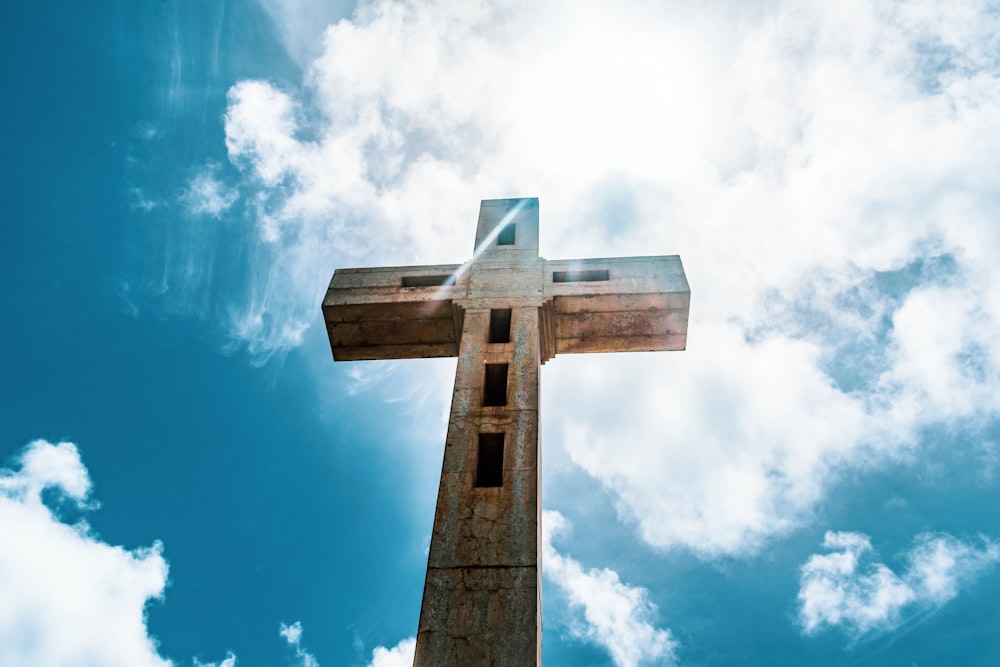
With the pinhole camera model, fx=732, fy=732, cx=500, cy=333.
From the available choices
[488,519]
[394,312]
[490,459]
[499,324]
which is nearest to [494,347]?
[499,324]

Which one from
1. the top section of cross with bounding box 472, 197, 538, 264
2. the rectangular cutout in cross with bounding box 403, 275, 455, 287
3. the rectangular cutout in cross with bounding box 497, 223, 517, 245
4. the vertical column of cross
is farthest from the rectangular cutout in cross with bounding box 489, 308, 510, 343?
the rectangular cutout in cross with bounding box 497, 223, 517, 245

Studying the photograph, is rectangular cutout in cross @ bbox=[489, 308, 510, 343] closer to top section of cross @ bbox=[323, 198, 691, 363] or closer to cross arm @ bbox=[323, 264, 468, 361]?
top section of cross @ bbox=[323, 198, 691, 363]

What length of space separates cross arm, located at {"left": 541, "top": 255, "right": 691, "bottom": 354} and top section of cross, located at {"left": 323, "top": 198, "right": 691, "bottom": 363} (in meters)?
0.02

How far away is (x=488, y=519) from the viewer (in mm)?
8242

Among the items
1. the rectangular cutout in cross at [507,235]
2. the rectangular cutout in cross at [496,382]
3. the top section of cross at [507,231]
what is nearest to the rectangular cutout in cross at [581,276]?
the top section of cross at [507,231]

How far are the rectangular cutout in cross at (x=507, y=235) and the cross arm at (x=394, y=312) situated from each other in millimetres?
1128

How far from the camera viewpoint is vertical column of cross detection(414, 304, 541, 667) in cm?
717

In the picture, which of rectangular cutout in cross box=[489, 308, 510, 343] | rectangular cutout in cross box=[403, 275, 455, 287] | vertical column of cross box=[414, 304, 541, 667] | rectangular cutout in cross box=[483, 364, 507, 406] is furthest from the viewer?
rectangular cutout in cross box=[403, 275, 455, 287]

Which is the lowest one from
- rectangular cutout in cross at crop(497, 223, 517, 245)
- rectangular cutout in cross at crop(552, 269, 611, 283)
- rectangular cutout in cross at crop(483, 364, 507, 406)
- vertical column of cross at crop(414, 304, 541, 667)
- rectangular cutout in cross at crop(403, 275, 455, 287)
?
vertical column of cross at crop(414, 304, 541, 667)

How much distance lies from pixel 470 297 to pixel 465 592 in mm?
5458

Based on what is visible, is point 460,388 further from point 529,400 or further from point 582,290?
point 582,290

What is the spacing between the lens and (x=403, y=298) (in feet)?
40.1

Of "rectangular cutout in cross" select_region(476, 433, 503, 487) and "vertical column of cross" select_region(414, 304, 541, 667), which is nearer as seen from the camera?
"vertical column of cross" select_region(414, 304, 541, 667)

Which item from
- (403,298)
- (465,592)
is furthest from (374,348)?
(465,592)
